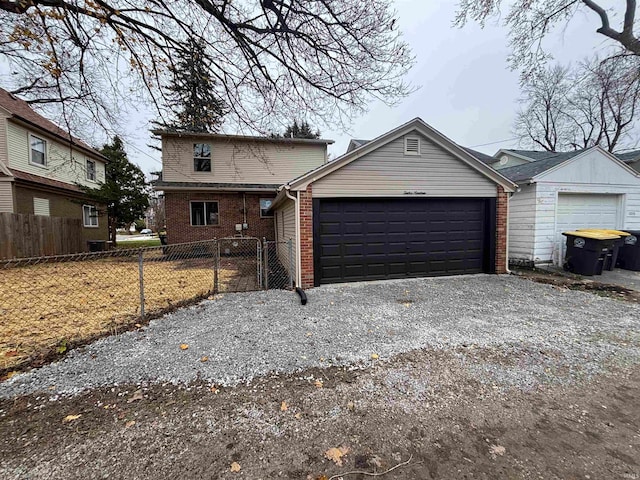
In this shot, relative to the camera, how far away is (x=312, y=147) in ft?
50.4

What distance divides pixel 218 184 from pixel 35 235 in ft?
23.2

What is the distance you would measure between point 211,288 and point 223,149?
946 centimetres

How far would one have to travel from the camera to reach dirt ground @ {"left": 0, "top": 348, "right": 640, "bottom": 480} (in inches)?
73.4

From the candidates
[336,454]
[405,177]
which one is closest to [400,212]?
[405,177]

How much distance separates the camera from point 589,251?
7.81m

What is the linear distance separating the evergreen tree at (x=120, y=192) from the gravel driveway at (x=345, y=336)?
1160 centimetres

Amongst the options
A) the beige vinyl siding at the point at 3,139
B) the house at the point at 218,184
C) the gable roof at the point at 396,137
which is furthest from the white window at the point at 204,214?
the gable roof at the point at 396,137

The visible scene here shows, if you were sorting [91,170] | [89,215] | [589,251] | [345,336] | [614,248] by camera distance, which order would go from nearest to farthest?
[345,336] < [589,251] < [614,248] < [89,215] < [91,170]

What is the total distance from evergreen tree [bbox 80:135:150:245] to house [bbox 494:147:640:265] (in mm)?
16170

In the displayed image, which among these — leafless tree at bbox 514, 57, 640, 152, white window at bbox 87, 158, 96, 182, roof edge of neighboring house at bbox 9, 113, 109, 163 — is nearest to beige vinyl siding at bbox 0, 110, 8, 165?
roof edge of neighboring house at bbox 9, 113, 109, 163

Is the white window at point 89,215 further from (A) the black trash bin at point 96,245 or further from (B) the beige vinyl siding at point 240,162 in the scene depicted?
(B) the beige vinyl siding at point 240,162

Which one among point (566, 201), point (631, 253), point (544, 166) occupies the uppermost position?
Result: point (544, 166)

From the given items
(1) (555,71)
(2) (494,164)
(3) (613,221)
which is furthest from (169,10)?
(1) (555,71)

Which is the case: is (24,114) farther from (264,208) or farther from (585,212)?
(585,212)
